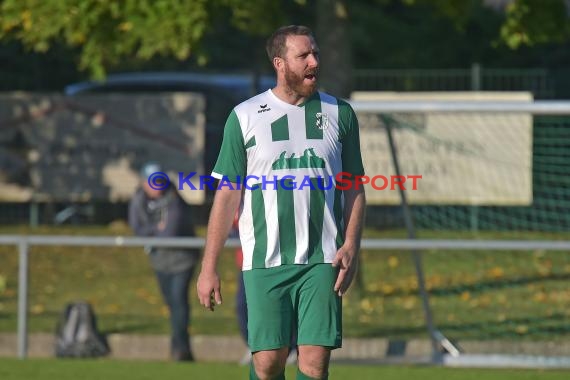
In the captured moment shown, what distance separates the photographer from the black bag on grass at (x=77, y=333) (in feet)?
43.0

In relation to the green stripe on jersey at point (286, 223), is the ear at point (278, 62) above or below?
above

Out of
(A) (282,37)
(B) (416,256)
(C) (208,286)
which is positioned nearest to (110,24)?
(B) (416,256)

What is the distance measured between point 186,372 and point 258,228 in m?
4.42

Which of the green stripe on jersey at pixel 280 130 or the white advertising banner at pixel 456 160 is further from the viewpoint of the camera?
the white advertising banner at pixel 456 160

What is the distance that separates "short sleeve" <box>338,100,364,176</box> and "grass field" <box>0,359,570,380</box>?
12.7 ft

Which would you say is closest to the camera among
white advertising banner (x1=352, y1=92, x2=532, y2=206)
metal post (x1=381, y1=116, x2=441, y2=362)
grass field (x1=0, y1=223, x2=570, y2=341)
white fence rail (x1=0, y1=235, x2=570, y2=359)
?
white fence rail (x1=0, y1=235, x2=570, y2=359)

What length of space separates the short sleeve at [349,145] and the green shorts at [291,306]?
48 centimetres

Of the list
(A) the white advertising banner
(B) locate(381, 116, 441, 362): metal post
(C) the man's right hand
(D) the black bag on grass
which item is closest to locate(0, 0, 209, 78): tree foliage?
(A) the white advertising banner

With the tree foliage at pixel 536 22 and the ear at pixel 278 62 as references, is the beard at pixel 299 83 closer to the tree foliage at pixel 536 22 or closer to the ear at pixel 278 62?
the ear at pixel 278 62

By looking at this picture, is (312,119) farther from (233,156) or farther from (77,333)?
(77,333)

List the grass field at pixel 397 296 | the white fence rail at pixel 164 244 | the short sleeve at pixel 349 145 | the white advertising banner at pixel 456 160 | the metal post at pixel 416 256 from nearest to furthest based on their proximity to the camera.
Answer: the short sleeve at pixel 349 145 → the white fence rail at pixel 164 244 → the metal post at pixel 416 256 → the white advertising banner at pixel 456 160 → the grass field at pixel 397 296

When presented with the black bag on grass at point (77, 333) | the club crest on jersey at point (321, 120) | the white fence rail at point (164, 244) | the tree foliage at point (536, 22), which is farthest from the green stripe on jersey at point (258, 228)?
the tree foliage at point (536, 22)

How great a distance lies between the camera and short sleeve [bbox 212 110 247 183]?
6449 mm

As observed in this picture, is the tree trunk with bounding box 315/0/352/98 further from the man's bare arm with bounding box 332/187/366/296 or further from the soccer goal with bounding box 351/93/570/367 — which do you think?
the man's bare arm with bounding box 332/187/366/296
